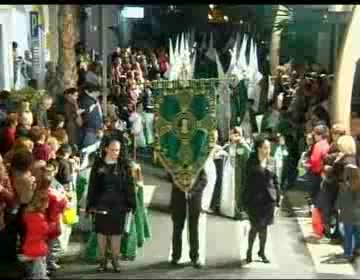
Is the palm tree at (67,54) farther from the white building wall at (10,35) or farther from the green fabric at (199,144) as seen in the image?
the green fabric at (199,144)

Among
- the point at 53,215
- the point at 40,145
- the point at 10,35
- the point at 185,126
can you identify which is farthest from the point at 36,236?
the point at 10,35

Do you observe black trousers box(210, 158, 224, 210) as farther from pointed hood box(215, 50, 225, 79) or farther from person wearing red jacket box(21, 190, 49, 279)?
person wearing red jacket box(21, 190, 49, 279)

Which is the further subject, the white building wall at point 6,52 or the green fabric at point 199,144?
the white building wall at point 6,52

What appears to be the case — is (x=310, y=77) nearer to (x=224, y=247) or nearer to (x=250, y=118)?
(x=250, y=118)

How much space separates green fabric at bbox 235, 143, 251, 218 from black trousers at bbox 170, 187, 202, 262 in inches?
7.2

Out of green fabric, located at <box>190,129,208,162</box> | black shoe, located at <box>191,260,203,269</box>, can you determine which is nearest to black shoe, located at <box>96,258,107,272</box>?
black shoe, located at <box>191,260,203,269</box>

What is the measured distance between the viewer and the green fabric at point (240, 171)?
3.76m

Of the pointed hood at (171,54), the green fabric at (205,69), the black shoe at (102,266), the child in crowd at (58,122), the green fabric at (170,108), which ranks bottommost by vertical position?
the black shoe at (102,266)

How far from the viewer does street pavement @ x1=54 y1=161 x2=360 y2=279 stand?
3721 mm

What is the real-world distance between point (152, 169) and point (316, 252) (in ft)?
2.91

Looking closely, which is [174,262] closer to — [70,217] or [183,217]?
[183,217]

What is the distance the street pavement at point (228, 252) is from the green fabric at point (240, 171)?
0.08 metres

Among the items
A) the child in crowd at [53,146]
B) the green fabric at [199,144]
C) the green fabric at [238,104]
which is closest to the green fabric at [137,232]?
the green fabric at [199,144]

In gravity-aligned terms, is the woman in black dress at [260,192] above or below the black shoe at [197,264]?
above
